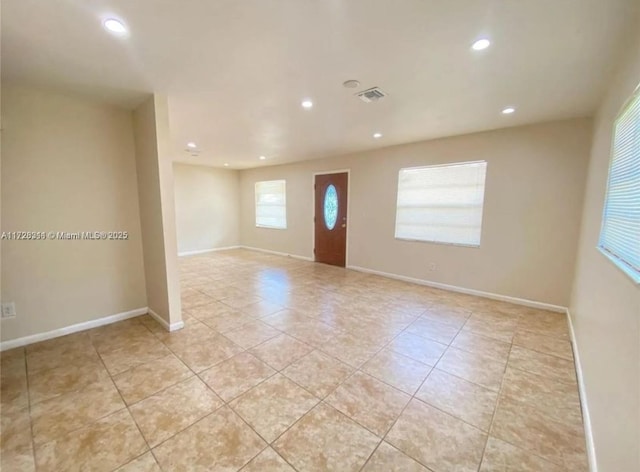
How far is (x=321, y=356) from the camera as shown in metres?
2.37

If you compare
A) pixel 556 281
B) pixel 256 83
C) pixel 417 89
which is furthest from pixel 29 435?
pixel 556 281

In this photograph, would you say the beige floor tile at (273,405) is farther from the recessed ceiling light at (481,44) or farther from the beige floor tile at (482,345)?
the recessed ceiling light at (481,44)

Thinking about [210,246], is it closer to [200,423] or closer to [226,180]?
[226,180]

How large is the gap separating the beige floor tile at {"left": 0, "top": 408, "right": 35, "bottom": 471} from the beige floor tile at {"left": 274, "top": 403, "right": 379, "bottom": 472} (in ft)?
4.41

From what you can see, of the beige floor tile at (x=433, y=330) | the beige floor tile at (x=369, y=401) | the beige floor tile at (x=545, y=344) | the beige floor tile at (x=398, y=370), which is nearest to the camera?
the beige floor tile at (x=369, y=401)

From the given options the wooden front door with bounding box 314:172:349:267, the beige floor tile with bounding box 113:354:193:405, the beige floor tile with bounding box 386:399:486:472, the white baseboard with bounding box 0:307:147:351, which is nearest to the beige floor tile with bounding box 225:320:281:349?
the beige floor tile with bounding box 113:354:193:405

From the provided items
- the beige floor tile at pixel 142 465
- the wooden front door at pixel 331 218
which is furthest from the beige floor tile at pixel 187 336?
the wooden front door at pixel 331 218

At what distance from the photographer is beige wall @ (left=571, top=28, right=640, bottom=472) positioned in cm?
104

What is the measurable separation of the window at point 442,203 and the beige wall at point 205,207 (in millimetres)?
5273

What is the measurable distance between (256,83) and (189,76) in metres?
0.57

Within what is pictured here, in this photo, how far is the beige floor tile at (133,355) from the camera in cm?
222

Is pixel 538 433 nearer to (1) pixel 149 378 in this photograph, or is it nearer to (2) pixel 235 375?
(2) pixel 235 375

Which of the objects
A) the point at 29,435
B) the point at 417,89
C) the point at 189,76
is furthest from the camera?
the point at 417,89

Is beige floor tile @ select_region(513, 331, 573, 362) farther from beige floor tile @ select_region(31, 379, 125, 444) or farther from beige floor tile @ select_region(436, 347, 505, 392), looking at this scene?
beige floor tile @ select_region(31, 379, 125, 444)
